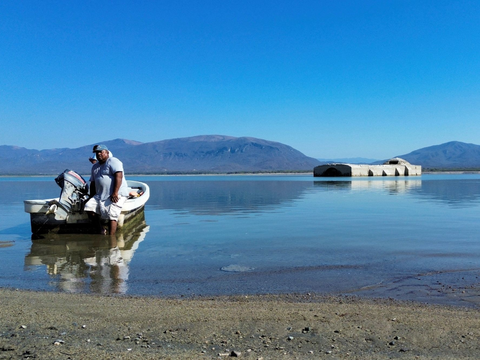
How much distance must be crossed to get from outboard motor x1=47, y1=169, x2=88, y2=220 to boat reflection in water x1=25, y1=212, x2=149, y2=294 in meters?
0.67

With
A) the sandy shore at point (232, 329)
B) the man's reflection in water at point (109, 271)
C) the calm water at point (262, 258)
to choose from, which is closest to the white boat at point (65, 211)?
the calm water at point (262, 258)

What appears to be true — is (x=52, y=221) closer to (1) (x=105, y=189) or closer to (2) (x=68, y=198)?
(2) (x=68, y=198)

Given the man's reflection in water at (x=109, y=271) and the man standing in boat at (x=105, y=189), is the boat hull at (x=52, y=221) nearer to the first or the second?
the man standing in boat at (x=105, y=189)

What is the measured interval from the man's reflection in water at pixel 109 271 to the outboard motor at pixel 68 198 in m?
1.84

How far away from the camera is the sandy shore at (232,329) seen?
3.88m

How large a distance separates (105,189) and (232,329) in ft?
24.4

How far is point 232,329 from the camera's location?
4.47 meters

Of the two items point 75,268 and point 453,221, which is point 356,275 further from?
point 453,221

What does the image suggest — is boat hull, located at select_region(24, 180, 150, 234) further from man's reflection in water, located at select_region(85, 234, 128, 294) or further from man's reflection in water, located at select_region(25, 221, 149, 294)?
man's reflection in water, located at select_region(85, 234, 128, 294)

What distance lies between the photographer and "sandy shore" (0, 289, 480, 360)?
153 inches

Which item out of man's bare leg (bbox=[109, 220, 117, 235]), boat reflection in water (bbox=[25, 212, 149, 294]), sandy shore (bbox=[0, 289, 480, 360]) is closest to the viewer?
sandy shore (bbox=[0, 289, 480, 360])

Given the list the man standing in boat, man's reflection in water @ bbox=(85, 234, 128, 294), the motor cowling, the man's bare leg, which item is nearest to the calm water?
man's reflection in water @ bbox=(85, 234, 128, 294)

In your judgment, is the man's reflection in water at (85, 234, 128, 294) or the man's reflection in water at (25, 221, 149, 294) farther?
the man's reflection in water at (25, 221, 149, 294)

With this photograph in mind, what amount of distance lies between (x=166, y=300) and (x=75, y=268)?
9.89 ft
